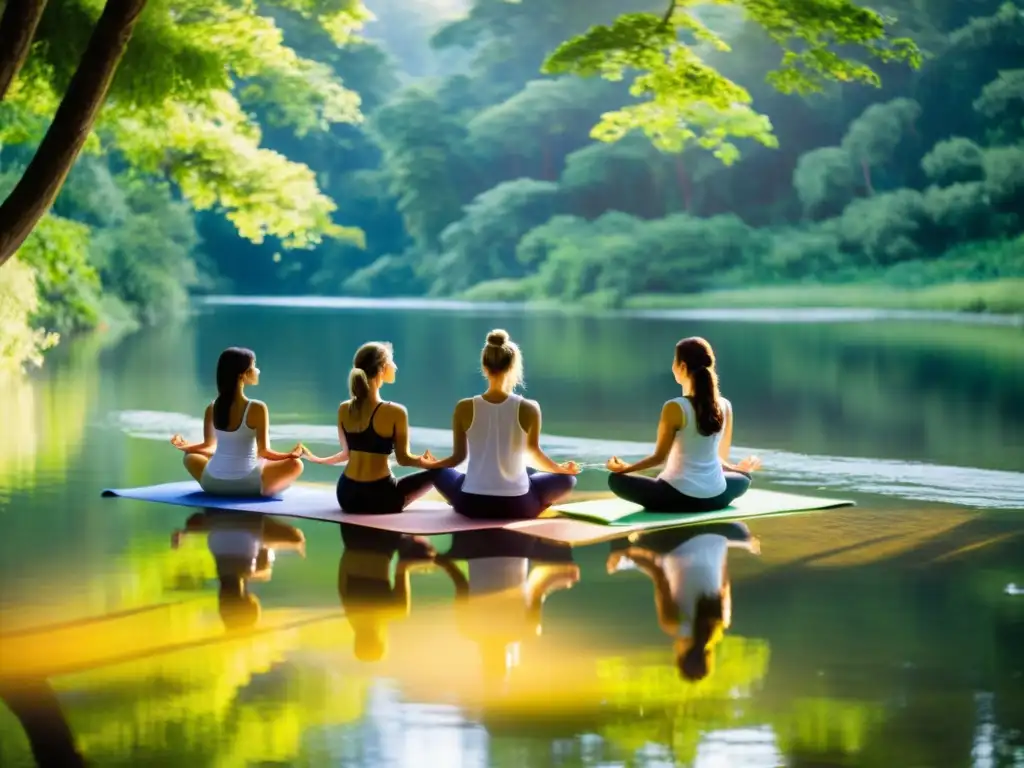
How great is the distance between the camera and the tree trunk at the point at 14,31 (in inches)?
264

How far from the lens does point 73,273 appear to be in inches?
970

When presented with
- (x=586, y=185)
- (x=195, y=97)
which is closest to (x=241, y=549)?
(x=195, y=97)

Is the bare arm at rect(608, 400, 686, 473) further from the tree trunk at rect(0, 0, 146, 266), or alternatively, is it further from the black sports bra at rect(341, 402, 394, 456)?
the tree trunk at rect(0, 0, 146, 266)

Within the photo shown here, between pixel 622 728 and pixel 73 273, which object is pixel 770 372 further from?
pixel 622 728

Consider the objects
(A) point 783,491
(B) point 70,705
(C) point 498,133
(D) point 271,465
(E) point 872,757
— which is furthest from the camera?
(C) point 498,133

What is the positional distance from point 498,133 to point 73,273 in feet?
94.1

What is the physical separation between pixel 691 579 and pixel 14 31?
3.60m

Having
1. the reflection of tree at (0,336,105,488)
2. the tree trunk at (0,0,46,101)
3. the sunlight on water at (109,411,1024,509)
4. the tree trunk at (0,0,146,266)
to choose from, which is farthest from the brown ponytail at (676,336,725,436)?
the reflection of tree at (0,336,105,488)

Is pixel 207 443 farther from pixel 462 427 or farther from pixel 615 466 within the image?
pixel 615 466

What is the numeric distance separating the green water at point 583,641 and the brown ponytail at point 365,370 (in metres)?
0.59

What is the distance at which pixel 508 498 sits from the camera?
23.8ft

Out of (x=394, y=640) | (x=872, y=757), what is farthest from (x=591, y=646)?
(x=872, y=757)

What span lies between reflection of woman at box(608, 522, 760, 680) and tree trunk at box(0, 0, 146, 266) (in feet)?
9.37

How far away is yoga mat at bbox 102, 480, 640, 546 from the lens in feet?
23.0
